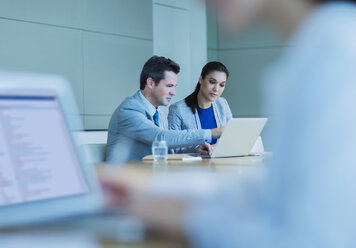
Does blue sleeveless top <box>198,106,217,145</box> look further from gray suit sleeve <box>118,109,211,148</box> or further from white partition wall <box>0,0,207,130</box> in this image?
white partition wall <box>0,0,207,130</box>

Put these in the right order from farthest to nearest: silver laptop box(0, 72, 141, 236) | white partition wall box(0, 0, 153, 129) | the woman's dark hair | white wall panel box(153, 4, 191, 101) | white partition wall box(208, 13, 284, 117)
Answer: white partition wall box(208, 13, 284, 117) → white wall panel box(153, 4, 191, 101) → white partition wall box(0, 0, 153, 129) → the woman's dark hair → silver laptop box(0, 72, 141, 236)

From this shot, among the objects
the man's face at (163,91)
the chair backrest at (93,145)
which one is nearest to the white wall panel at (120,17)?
the chair backrest at (93,145)

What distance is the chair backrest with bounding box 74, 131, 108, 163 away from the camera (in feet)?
3.92

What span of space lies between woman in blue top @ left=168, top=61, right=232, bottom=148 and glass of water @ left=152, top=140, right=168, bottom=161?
48.5 inches

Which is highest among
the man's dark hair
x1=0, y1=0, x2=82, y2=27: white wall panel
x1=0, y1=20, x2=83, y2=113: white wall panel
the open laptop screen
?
x1=0, y1=0, x2=82, y2=27: white wall panel

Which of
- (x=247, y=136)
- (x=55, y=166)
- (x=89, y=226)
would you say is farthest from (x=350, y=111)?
(x=247, y=136)

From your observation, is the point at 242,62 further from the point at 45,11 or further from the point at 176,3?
the point at 45,11

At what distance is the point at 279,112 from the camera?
30.3 inches

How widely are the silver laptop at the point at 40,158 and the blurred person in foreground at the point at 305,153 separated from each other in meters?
0.39

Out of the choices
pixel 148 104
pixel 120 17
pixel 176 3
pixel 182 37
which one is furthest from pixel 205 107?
pixel 176 3

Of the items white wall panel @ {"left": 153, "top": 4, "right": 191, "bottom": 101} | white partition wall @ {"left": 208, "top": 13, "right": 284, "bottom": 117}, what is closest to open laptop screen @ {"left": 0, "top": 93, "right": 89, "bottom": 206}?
white wall panel @ {"left": 153, "top": 4, "right": 191, "bottom": 101}

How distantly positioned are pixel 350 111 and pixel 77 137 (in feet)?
2.05

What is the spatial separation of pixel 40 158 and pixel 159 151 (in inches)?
94.4

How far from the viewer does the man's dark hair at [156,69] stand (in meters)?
4.35
